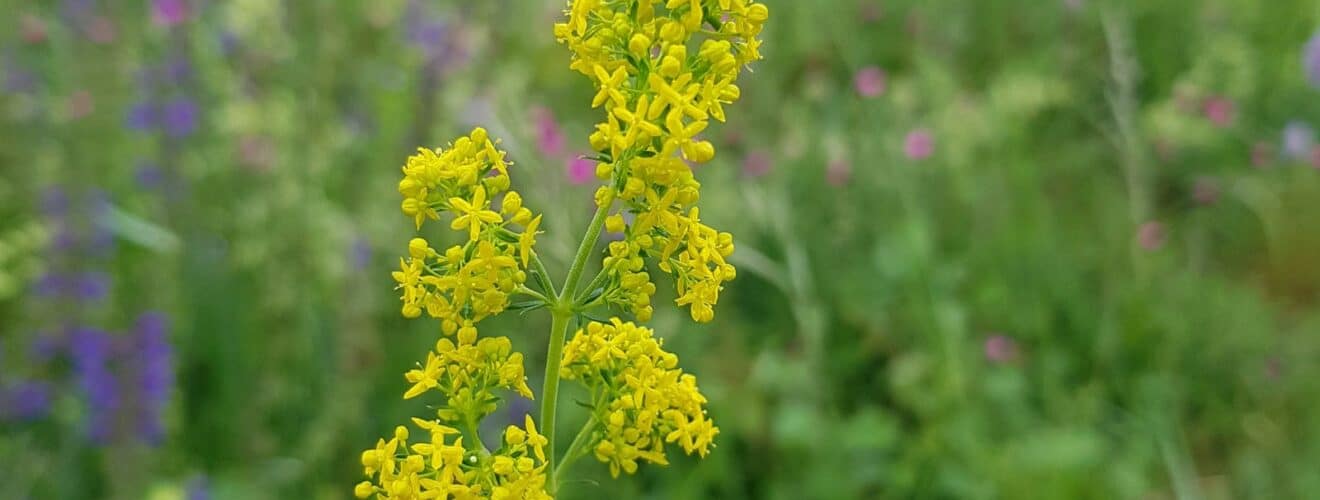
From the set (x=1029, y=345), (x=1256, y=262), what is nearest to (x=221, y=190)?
(x=1029, y=345)

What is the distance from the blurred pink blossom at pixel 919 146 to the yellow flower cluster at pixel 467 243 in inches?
109

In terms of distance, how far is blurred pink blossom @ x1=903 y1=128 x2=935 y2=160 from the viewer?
3605 mm

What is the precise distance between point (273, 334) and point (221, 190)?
644 millimetres

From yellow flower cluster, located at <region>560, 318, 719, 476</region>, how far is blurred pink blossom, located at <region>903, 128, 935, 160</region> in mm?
2682

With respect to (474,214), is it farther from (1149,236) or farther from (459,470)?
(1149,236)

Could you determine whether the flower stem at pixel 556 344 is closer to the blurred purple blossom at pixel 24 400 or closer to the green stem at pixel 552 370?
the green stem at pixel 552 370

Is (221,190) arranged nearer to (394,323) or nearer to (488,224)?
(394,323)

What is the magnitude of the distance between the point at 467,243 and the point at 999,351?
2.42 metres

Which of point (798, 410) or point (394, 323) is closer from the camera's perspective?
point (798, 410)

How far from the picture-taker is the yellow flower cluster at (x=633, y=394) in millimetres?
1045

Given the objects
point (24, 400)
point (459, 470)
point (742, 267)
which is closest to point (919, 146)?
point (742, 267)

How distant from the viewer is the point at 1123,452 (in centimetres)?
305

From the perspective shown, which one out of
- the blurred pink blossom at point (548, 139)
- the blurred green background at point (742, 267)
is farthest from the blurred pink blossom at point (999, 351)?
the blurred pink blossom at point (548, 139)

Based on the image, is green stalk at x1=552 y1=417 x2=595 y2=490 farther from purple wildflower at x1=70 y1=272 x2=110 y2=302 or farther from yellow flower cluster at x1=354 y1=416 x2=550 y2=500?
purple wildflower at x1=70 y1=272 x2=110 y2=302
